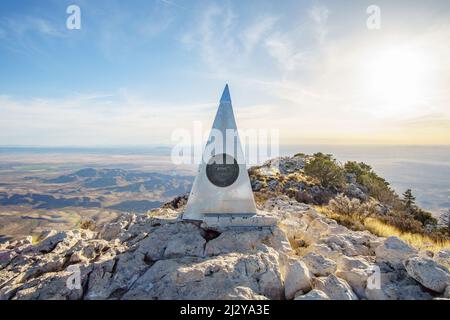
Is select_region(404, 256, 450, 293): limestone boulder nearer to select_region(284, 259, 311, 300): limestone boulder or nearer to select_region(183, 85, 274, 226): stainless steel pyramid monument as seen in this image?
select_region(284, 259, 311, 300): limestone boulder

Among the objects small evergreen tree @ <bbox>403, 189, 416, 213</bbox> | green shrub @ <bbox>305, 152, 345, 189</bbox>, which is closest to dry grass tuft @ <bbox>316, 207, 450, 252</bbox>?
green shrub @ <bbox>305, 152, 345, 189</bbox>

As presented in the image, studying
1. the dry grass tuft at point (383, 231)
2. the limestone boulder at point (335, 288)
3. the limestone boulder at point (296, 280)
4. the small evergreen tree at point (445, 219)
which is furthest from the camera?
the small evergreen tree at point (445, 219)

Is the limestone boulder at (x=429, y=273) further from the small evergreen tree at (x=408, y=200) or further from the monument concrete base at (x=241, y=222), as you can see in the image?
the small evergreen tree at (x=408, y=200)

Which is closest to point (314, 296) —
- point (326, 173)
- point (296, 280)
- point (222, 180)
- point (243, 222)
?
point (296, 280)

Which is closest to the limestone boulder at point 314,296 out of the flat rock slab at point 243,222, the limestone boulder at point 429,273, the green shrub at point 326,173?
the limestone boulder at point 429,273

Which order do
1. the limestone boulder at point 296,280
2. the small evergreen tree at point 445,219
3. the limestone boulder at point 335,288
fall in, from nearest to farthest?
the limestone boulder at point 335,288 → the limestone boulder at point 296,280 → the small evergreen tree at point 445,219
